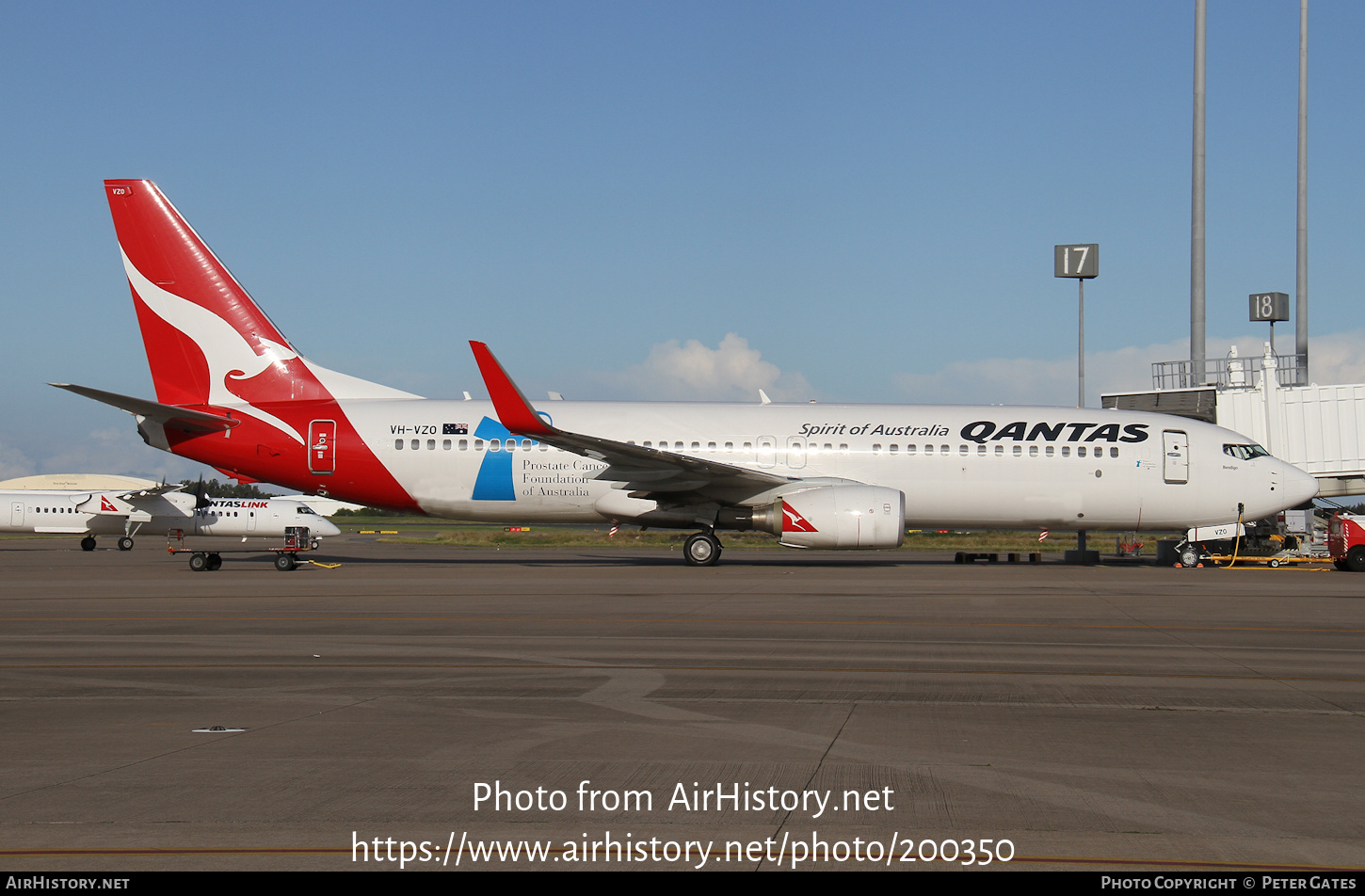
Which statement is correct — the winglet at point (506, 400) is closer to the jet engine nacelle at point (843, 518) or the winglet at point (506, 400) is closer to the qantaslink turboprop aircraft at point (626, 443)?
the qantaslink turboprop aircraft at point (626, 443)

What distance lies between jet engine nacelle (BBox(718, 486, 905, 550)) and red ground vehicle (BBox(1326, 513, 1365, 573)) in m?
10.1

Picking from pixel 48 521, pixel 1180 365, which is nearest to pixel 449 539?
pixel 48 521

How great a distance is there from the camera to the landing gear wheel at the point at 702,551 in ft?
78.6

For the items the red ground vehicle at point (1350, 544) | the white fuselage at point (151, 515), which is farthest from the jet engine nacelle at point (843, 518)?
the white fuselage at point (151, 515)

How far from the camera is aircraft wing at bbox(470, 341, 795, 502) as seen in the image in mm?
21328

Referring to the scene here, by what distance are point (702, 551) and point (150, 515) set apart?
25.1 m

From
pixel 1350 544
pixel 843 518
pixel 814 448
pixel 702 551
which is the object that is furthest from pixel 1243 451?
pixel 702 551

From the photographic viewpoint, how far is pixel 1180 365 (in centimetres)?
3173

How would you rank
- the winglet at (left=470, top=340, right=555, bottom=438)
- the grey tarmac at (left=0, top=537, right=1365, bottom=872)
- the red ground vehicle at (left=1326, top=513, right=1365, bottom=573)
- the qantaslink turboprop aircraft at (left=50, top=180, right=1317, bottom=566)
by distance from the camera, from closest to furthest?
the grey tarmac at (left=0, top=537, right=1365, bottom=872) < the winglet at (left=470, top=340, right=555, bottom=438) < the red ground vehicle at (left=1326, top=513, right=1365, bottom=573) < the qantaslink turboprop aircraft at (left=50, top=180, right=1317, bottom=566)

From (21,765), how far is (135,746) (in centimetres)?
61

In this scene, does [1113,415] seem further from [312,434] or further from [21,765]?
[21,765]

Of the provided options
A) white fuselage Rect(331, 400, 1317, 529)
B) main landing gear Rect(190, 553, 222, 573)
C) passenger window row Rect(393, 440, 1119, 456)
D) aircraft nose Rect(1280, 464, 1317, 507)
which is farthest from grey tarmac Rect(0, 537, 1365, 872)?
aircraft nose Rect(1280, 464, 1317, 507)

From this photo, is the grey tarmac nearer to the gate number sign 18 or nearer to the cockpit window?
the cockpit window
